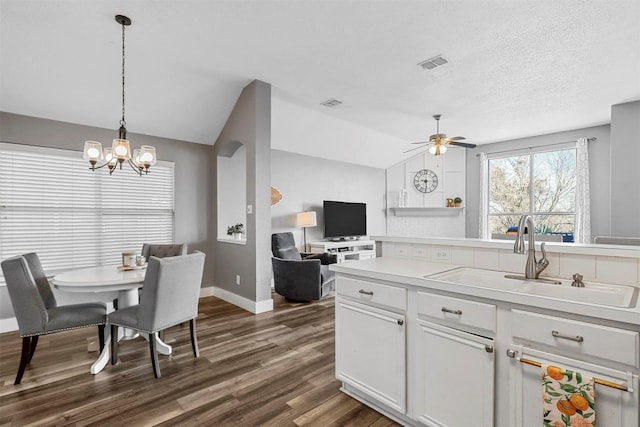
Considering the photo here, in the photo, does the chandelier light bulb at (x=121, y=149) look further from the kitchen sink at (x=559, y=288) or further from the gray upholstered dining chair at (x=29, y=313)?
the kitchen sink at (x=559, y=288)

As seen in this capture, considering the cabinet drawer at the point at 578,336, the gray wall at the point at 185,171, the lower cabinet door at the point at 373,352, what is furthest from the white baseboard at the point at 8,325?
the cabinet drawer at the point at 578,336

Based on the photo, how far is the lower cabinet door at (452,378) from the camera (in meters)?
1.46

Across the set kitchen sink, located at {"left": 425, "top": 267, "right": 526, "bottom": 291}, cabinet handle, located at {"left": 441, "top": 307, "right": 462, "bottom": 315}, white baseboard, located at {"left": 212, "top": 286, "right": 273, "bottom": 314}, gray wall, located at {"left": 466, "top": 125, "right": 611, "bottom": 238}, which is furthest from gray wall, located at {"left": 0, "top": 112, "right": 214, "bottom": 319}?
gray wall, located at {"left": 466, "top": 125, "right": 611, "bottom": 238}

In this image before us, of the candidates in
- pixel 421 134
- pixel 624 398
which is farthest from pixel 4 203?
pixel 421 134

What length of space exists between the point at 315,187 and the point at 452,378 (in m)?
→ 4.88

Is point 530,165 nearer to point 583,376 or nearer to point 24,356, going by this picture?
point 583,376

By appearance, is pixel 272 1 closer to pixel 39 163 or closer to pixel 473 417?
pixel 473 417

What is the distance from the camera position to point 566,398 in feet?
4.02

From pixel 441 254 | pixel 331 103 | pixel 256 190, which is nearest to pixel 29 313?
pixel 256 190

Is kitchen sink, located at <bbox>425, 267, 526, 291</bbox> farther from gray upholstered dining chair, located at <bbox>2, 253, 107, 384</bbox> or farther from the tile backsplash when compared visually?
gray upholstered dining chair, located at <bbox>2, 253, 107, 384</bbox>

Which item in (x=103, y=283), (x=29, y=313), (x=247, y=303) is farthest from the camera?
(x=247, y=303)

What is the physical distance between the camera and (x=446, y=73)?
3.75m

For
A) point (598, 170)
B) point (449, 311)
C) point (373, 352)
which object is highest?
point (598, 170)

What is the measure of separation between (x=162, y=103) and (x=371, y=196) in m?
4.78
